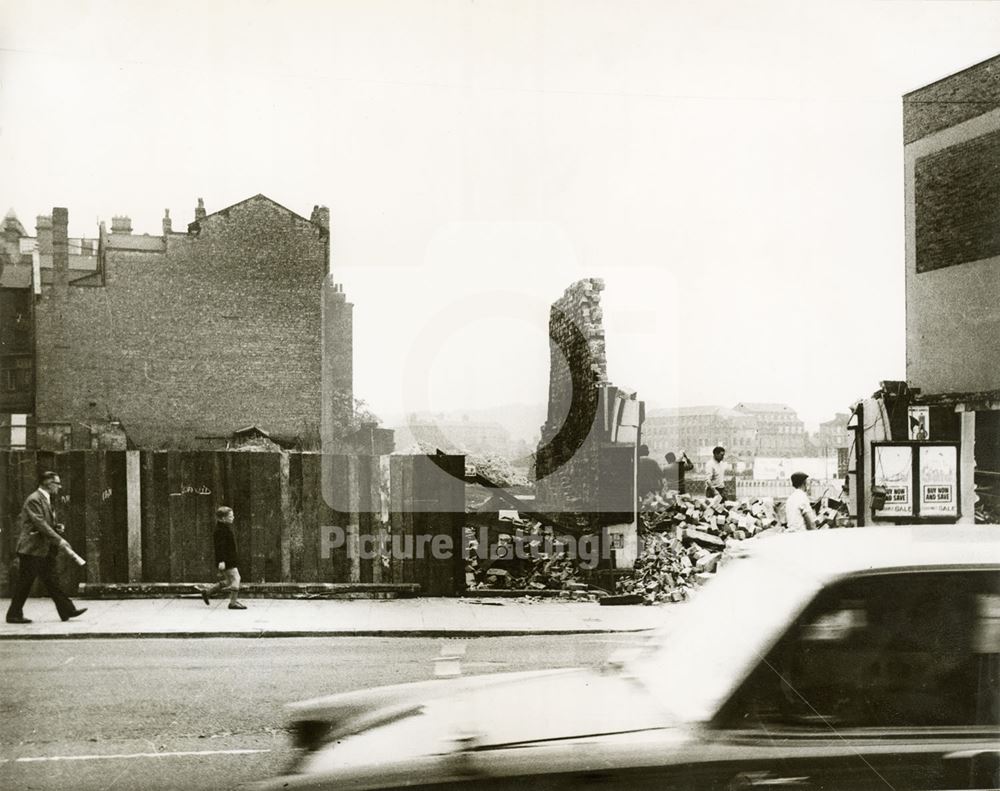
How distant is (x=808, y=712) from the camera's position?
2.76 metres

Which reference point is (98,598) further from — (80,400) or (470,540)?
(470,540)

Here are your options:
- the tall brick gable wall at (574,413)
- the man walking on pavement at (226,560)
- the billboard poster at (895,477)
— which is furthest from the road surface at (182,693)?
the tall brick gable wall at (574,413)

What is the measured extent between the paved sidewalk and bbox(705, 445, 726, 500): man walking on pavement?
1.25 meters

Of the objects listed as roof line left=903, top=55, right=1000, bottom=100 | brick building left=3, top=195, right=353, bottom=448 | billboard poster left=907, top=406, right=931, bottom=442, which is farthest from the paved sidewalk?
roof line left=903, top=55, right=1000, bottom=100

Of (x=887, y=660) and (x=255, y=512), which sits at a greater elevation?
(x=887, y=660)

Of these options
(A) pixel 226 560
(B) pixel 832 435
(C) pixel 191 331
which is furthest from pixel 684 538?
(C) pixel 191 331

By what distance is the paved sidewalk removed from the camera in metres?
7.55

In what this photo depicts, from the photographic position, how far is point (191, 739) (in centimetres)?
523

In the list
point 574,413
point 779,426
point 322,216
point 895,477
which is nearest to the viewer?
point 895,477

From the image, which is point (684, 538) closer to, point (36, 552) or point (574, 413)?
point (574, 413)

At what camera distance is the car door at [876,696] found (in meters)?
2.70

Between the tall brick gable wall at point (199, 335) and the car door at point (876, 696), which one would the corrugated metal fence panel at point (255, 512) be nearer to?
the tall brick gable wall at point (199, 335)

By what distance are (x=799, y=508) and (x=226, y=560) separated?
220 inches

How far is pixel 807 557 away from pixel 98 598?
26.2ft
